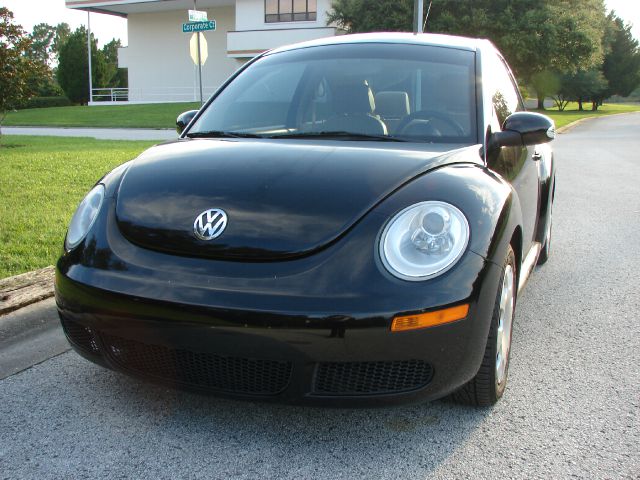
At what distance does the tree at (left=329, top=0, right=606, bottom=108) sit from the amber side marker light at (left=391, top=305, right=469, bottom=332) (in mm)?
28484

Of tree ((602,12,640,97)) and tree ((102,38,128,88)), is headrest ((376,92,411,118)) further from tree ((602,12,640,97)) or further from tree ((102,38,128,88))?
tree ((602,12,640,97))

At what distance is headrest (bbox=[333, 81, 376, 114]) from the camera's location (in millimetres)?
3391

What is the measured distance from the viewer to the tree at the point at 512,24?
28.9 meters

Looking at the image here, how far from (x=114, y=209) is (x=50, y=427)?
869 mm

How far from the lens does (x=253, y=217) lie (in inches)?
96.5

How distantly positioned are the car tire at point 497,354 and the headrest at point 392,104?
3.01 feet

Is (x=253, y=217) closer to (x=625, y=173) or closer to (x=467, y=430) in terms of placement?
(x=467, y=430)

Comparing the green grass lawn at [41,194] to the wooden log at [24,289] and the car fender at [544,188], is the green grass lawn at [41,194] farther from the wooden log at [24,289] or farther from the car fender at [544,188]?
the car fender at [544,188]

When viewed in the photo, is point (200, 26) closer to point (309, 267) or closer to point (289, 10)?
point (309, 267)

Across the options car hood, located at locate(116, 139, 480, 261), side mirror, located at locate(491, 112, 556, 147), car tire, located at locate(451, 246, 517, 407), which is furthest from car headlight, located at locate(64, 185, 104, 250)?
side mirror, located at locate(491, 112, 556, 147)

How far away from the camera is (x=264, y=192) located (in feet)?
8.32

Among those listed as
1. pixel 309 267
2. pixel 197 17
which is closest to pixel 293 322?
pixel 309 267

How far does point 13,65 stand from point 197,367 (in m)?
12.7

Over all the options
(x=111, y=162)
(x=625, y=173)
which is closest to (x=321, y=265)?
(x=111, y=162)
